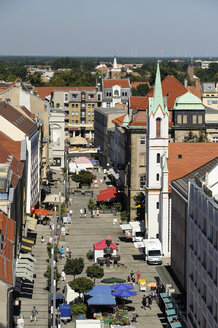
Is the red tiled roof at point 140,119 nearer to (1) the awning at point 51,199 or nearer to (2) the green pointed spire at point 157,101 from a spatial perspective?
(2) the green pointed spire at point 157,101

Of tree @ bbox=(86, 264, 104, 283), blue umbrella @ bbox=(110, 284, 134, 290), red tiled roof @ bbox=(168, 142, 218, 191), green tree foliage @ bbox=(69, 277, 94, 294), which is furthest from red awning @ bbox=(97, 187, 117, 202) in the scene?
green tree foliage @ bbox=(69, 277, 94, 294)

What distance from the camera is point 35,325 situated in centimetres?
6169

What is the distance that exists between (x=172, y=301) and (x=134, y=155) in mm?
42439

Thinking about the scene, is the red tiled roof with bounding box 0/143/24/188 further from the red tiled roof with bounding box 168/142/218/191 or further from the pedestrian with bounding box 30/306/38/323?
the red tiled roof with bounding box 168/142/218/191

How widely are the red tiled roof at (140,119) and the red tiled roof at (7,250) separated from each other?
44884 mm

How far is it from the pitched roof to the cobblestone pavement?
468 inches

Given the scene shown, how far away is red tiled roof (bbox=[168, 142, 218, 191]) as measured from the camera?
88.9m

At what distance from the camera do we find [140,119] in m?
107

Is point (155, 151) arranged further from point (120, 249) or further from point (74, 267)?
point (74, 267)

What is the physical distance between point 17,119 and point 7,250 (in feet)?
163

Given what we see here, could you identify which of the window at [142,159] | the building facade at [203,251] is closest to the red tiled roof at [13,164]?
the building facade at [203,251]

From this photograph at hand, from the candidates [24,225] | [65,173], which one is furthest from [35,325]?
[65,173]

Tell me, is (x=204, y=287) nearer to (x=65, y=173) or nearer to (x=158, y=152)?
(x=158, y=152)

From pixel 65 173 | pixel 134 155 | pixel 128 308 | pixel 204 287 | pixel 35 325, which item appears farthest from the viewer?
pixel 65 173
